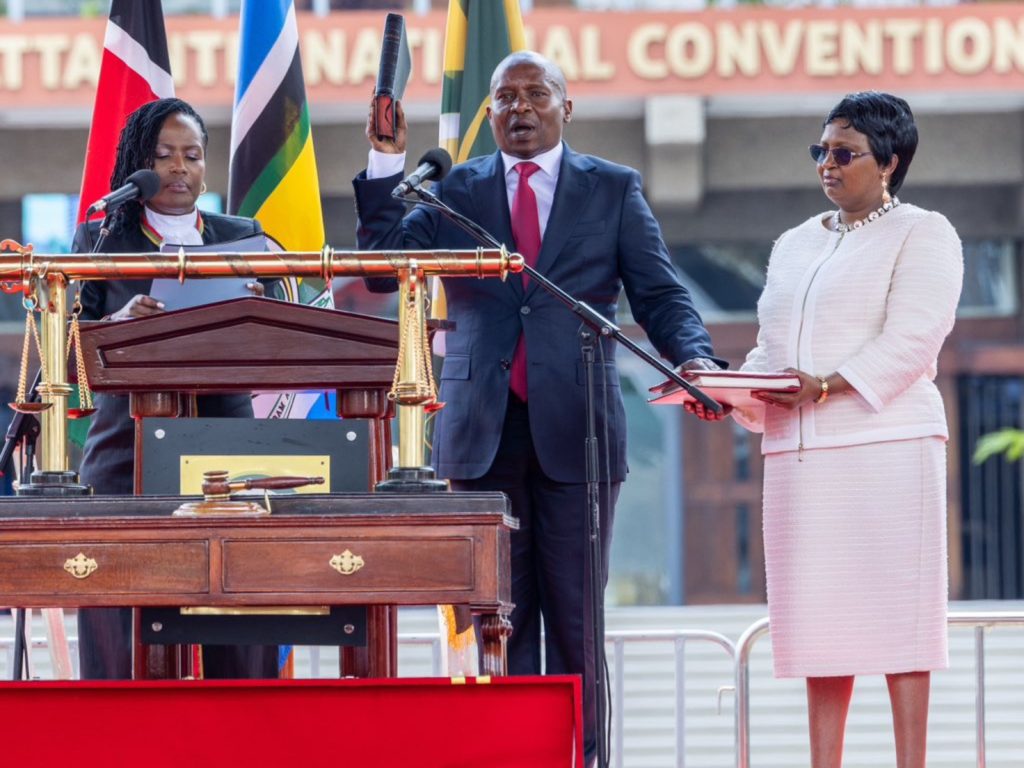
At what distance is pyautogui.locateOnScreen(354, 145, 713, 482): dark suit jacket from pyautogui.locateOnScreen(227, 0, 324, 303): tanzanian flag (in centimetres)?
133

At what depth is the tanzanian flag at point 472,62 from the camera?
16.9 ft

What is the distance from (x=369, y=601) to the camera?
259 centimetres

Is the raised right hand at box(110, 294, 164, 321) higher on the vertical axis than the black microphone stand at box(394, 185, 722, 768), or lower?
higher

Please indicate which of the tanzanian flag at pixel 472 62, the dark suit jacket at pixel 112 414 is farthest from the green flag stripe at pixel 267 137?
the dark suit jacket at pixel 112 414

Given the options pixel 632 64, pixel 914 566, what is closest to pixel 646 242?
pixel 914 566

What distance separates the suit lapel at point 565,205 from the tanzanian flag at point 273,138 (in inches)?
56.8

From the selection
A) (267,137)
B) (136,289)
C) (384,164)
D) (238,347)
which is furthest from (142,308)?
(267,137)

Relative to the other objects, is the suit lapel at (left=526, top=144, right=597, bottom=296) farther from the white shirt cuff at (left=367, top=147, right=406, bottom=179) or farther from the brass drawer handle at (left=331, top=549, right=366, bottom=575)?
the brass drawer handle at (left=331, top=549, right=366, bottom=575)

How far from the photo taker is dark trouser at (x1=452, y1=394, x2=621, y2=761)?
11.6 ft

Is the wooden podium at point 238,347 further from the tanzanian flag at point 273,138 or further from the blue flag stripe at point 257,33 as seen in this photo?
the blue flag stripe at point 257,33

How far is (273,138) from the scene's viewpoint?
5.08 m

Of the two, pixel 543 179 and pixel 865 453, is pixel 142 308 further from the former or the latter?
pixel 865 453

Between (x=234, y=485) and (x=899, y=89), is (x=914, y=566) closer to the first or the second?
(x=234, y=485)

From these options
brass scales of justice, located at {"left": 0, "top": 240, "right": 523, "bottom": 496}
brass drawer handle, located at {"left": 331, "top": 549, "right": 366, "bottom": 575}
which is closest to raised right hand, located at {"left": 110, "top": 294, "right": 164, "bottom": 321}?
brass scales of justice, located at {"left": 0, "top": 240, "right": 523, "bottom": 496}
